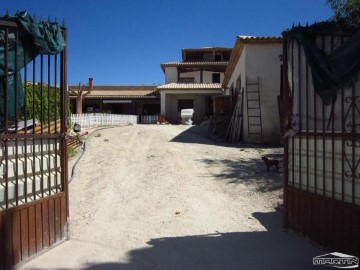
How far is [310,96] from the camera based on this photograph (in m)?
5.00

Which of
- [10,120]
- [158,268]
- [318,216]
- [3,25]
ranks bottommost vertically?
[158,268]

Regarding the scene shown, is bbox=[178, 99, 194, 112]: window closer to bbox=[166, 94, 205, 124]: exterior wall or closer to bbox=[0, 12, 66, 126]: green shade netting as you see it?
bbox=[166, 94, 205, 124]: exterior wall

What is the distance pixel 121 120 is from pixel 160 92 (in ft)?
16.0

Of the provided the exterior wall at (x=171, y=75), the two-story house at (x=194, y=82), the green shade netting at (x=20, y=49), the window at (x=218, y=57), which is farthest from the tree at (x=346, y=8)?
the window at (x=218, y=57)

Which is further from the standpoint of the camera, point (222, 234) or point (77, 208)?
point (77, 208)

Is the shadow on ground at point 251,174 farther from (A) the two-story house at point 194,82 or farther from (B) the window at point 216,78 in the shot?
(B) the window at point 216,78

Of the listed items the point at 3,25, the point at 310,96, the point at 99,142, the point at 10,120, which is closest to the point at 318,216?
the point at 310,96

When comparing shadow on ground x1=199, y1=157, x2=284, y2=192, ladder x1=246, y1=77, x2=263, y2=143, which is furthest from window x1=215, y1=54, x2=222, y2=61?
shadow on ground x1=199, y1=157, x2=284, y2=192

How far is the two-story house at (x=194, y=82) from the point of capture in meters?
31.9

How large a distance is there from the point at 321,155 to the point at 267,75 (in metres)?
10.9

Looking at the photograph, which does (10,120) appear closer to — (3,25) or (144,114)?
(3,25)

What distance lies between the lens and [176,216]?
649 centimetres

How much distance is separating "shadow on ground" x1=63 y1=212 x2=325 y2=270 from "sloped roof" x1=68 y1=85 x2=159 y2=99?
29.5 metres

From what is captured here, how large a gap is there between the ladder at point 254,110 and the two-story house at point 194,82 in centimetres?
1562
